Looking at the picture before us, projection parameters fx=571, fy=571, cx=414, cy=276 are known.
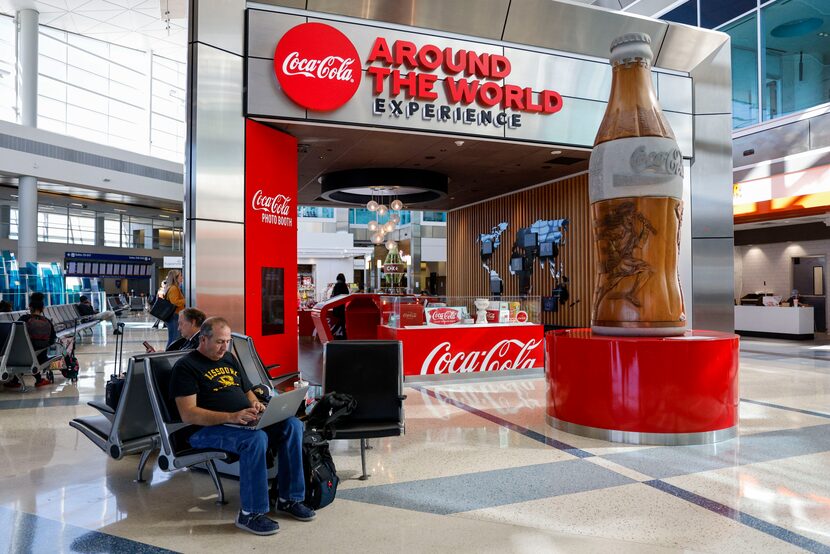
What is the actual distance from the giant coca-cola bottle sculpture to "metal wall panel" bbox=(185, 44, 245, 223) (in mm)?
4554

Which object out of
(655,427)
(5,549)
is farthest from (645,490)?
(5,549)

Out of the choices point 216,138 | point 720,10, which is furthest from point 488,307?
point 720,10

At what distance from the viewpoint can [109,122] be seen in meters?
26.0

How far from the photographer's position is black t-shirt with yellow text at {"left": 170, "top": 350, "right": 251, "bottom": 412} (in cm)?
323

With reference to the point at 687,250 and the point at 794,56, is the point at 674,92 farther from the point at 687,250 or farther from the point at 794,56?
the point at 794,56

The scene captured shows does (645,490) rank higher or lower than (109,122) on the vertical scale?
lower

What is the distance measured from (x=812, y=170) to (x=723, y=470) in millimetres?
11330

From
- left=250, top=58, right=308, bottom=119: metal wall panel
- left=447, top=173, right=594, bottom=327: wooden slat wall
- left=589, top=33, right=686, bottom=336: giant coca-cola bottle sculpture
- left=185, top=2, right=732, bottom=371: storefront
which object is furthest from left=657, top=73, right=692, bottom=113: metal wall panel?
left=250, top=58, right=308, bottom=119: metal wall panel

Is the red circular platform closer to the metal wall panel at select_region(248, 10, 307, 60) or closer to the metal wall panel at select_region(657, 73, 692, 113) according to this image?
the metal wall panel at select_region(248, 10, 307, 60)

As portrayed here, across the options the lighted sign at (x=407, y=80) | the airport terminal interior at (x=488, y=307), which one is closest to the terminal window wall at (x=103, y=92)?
the airport terminal interior at (x=488, y=307)

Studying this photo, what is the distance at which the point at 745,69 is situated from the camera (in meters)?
15.1

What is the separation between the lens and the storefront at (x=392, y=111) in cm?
729

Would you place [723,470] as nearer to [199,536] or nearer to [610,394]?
[610,394]

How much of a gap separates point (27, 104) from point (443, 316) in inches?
825
